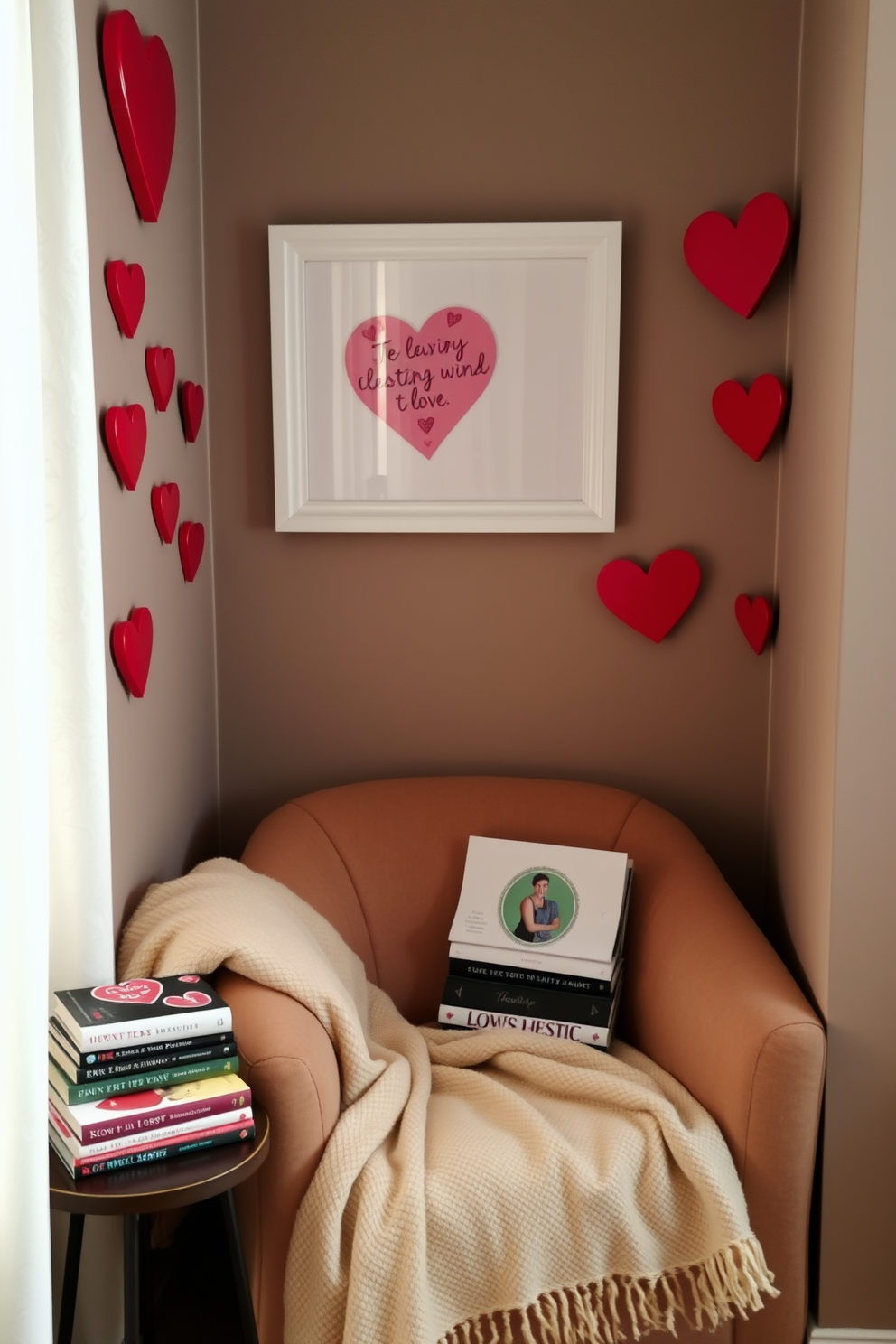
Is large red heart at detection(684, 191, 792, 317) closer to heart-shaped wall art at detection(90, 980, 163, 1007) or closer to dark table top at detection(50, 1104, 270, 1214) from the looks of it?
heart-shaped wall art at detection(90, 980, 163, 1007)

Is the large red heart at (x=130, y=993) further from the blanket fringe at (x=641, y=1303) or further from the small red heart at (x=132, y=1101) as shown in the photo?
the blanket fringe at (x=641, y=1303)

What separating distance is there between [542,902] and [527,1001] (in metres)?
0.18

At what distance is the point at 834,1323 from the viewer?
1.75m

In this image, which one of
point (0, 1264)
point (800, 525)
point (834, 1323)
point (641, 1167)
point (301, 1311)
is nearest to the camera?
point (0, 1264)

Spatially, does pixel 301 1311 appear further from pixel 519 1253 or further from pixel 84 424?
pixel 84 424

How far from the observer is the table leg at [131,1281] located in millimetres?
1348

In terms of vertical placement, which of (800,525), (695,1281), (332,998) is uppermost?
(800,525)

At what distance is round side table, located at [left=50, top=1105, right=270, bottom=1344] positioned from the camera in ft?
4.18

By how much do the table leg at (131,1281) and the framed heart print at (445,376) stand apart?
54.0 inches

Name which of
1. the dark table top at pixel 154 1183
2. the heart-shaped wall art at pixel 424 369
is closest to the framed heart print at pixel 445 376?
the heart-shaped wall art at pixel 424 369

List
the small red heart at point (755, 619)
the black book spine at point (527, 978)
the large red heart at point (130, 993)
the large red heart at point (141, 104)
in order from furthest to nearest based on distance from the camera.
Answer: the small red heart at point (755, 619) → the black book spine at point (527, 978) → the large red heart at point (141, 104) → the large red heart at point (130, 993)

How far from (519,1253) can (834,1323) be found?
61 cm

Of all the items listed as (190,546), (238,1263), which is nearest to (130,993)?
(238,1263)

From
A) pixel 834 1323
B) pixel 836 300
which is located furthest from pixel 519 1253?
pixel 836 300
